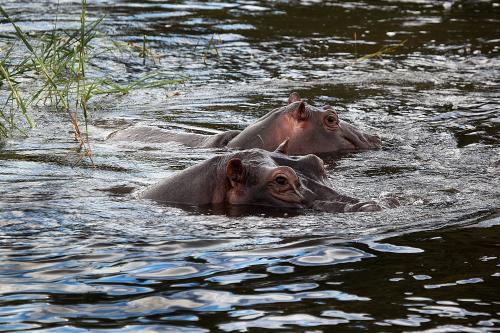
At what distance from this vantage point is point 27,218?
20.9 ft

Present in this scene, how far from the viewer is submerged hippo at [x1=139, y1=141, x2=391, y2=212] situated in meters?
6.49

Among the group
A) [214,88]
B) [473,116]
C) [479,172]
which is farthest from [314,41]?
[479,172]

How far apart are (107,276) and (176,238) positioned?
0.78 meters

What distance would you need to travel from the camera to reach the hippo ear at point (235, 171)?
6.50 meters

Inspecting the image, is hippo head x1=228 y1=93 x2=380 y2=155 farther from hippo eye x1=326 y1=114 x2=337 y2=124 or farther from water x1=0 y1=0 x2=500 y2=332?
water x1=0 y1=0 x2=500 y2=332

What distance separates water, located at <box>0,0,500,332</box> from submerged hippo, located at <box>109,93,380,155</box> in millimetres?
255

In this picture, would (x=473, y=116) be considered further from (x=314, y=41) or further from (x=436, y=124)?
(x=314, y=41)

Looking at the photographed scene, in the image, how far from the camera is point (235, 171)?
6551 millimetres

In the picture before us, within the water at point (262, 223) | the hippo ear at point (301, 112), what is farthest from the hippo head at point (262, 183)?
the hippo ear at point (301, 112)

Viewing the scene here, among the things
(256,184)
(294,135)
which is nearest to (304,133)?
(294,135)

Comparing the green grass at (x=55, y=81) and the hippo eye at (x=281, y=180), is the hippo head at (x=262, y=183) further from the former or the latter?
the green grass at (x=55, y=81)

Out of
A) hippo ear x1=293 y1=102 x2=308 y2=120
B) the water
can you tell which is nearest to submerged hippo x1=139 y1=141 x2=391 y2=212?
the water

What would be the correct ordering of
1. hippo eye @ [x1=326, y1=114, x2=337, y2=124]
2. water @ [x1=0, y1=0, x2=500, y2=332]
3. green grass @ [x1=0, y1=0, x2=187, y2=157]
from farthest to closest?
hippo eye @ [x1=326, y1=114, x2=337, y2=124], green grass @ [x1=0, y1=0, x2=187, y2=157], water @ [x1=0, y1=0, x2=500, y2=332]

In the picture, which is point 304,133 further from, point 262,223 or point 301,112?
point 262,223
